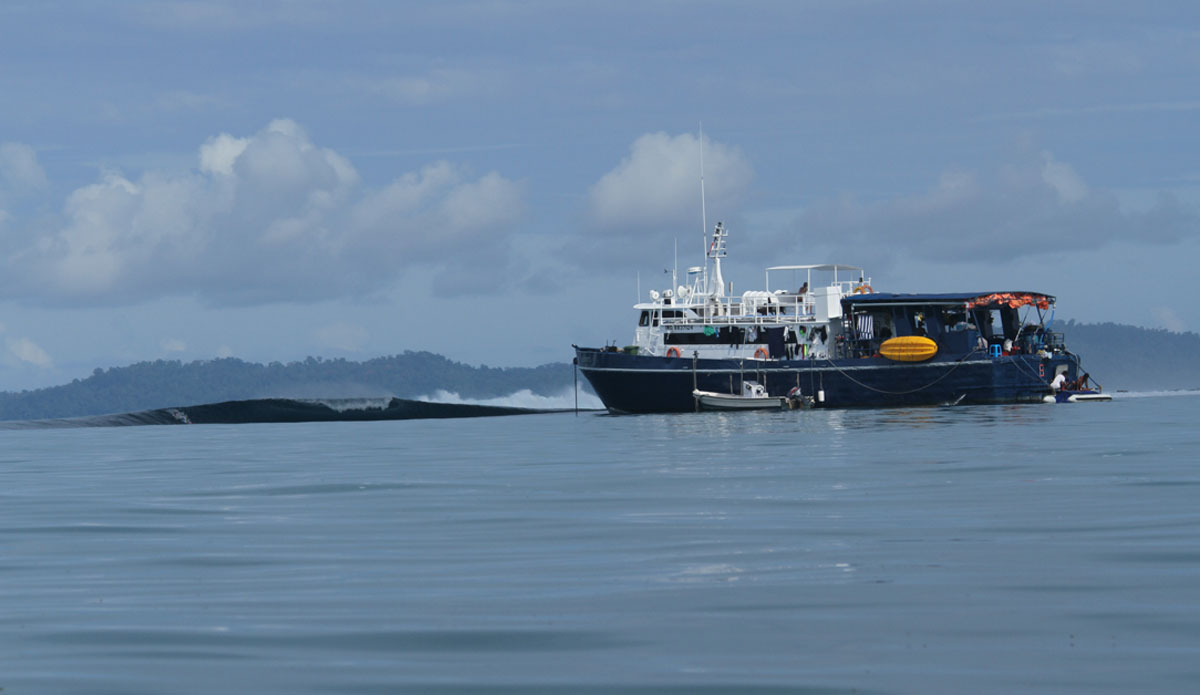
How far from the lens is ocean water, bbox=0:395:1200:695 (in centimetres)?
856

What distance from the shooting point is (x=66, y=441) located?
56062mm

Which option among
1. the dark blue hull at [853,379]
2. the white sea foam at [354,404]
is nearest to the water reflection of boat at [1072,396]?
the dark blue hull at [853,379]

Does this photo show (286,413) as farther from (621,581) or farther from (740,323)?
(621,581)

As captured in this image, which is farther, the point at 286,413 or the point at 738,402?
the point at 286,413

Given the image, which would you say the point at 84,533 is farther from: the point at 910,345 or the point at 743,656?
the point at 910,345

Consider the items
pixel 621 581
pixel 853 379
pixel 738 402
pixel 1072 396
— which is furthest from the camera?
pixel 1072 396

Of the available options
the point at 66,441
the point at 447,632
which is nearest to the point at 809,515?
the point at 447,632

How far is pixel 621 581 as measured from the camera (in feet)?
→ 40.3

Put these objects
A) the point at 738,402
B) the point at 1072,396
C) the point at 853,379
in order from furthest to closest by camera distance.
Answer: the point at 1072,396
the point at 853,379
the point at 738,402

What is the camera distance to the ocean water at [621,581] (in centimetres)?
856

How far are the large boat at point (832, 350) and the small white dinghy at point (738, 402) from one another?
0.89 metres

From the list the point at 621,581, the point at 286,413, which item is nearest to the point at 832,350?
the point at 286,413

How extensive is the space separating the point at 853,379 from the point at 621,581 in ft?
193

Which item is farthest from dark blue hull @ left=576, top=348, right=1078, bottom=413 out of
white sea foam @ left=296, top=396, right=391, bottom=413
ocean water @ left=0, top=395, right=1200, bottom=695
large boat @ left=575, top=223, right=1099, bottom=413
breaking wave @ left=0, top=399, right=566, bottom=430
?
ocean water @ left=0, top=395, right=1200, bottom=695
